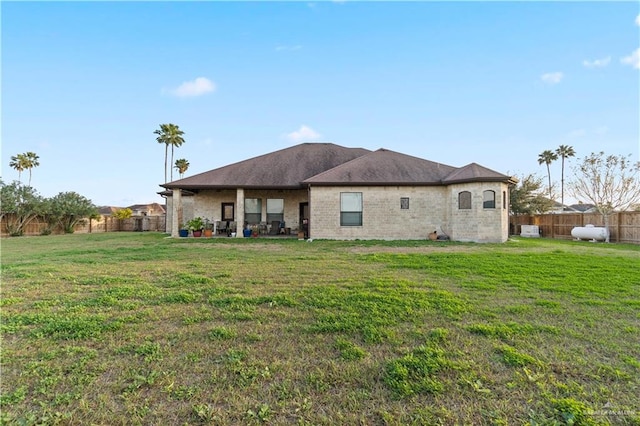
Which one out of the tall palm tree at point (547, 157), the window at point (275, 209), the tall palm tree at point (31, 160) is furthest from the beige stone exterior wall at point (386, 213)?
the tall palm tree at point (31, 160)

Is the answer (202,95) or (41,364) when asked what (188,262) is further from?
(202,95)

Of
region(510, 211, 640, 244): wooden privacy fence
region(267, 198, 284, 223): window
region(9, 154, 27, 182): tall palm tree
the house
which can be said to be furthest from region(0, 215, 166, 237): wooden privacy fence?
region(510, 211, 640, 244): wooden privacy fence

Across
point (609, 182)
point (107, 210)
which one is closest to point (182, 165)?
point (107, 210)

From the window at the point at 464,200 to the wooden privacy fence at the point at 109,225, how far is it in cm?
2616

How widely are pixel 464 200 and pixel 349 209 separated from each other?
5.39 metres

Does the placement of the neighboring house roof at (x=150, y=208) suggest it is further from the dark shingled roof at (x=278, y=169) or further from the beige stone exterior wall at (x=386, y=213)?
the beige stone exterior wall at (x=386, y=213)

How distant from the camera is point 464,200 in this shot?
1345cm

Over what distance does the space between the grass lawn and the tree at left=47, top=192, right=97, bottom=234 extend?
2055 centimetres

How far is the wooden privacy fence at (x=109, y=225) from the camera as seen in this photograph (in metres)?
21.2

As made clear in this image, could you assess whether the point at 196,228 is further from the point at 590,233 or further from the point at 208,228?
the point at 590,233

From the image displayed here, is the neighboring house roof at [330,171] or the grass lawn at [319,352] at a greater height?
the neighboring house roof at [330,171]

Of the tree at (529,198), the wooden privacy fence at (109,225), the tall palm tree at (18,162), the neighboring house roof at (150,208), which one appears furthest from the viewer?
the neighboring house roof at (150,208)

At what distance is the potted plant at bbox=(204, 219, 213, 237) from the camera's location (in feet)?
51.4

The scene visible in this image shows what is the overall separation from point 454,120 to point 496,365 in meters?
18.3
